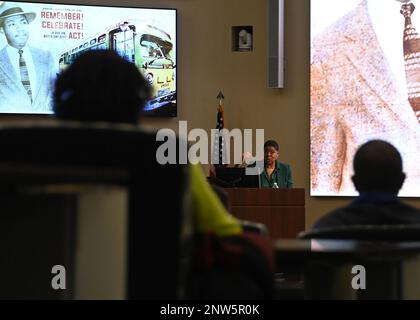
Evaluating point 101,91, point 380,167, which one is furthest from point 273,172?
point 101,91

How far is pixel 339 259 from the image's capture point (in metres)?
1.93

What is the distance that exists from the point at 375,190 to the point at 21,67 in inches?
303

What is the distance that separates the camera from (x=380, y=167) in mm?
2410

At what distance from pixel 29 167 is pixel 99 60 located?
0.38 metres

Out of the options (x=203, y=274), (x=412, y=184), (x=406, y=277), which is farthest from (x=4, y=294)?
(x=412, y=184)

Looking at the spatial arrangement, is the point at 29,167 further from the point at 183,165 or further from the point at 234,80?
the point at 234,80

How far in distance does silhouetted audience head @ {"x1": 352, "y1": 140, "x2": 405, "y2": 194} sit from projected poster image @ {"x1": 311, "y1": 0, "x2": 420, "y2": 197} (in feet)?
22.9

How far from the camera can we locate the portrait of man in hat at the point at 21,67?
9344 millimetres

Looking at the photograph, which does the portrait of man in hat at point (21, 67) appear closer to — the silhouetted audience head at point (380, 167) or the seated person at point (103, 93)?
the silhouetted audience head at point (380, 167)

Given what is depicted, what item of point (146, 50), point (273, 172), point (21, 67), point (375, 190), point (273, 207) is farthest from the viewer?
point (146, 50)

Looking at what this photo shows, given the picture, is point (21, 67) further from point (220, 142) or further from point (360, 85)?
point (360, 85)

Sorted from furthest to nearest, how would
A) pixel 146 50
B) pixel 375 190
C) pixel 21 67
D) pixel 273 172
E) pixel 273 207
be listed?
1. pixel 146 50
2. pixel 21 67
3. pixel 273 172
4. pixel 273 207
5. pixel 375 190

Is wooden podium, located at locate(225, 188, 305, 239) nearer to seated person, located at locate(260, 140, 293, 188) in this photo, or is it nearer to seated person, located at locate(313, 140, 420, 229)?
seated person, located at locate(260, 140, 293, 188)

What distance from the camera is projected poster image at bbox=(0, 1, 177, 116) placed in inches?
369
